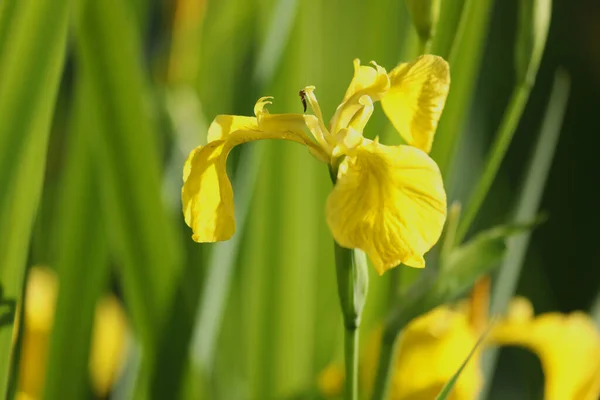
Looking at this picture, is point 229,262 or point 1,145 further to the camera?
point 229,262

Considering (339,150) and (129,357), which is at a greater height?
(339,150)

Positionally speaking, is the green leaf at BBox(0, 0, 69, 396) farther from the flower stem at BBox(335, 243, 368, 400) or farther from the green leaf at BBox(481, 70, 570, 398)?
the green leaf at BBox(481, 70, 570, 398)

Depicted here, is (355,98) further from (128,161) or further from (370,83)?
(128,161)

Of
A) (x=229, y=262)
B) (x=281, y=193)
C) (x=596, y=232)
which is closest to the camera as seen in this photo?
(x=229, y=262)

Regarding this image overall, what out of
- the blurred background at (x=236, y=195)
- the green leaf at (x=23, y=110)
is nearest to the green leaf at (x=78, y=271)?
the blurred background at (x=236, y=195)

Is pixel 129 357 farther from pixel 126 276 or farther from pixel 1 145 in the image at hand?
pixel 1 145

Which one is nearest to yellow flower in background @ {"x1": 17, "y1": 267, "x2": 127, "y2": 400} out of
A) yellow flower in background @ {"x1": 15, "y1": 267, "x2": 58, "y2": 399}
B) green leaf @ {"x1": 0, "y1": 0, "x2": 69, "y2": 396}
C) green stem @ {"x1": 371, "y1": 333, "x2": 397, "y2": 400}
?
yellow flower in background @ {"x1": 15, "y1": 267, "x2": 58, "y2": 399}

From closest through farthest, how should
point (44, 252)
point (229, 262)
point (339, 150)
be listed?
point (339, 150) → point (229, 262) → point (44, 252)

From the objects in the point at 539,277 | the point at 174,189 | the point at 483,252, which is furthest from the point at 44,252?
the point at 483,252
